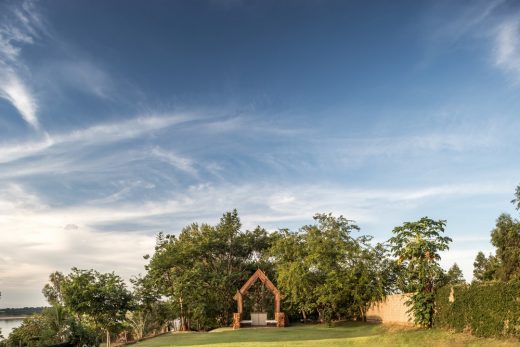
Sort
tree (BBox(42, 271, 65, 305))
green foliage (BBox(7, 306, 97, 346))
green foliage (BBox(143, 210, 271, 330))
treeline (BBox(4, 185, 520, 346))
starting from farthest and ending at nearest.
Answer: tree (BBox(42, 271, 65, 305))
green foliage (BBox(143, 210, 271, 330))
treeline (BBox(4, 185, 520, 346))
green foliage (BBox(7, 306, 97, 346))

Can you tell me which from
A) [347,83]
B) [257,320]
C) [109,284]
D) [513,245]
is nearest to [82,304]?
[109,284]

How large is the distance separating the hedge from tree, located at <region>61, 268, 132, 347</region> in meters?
21.2

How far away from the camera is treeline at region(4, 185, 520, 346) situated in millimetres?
26375

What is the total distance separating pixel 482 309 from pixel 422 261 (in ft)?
17.9

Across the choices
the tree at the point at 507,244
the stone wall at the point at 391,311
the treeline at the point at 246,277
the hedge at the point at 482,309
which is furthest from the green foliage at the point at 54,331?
the tree at the point at 507,244

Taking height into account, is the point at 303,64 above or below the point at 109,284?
above

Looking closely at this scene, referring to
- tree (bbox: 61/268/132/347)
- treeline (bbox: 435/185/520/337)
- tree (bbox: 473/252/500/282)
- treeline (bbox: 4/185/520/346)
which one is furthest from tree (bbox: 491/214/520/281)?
tree (bbox: 61/268/132/347)

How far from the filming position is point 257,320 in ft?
121

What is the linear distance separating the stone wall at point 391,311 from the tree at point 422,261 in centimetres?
229

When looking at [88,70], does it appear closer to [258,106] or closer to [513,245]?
[258,106]

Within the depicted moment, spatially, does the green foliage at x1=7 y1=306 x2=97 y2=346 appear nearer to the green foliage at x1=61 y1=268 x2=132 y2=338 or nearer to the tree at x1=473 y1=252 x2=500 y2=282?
the green foliage at x1=61 y1=268 x2=132 y2=338

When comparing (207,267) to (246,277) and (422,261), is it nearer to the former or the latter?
(246,277)

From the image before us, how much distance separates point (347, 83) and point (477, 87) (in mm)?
6218

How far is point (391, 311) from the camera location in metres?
31.4
